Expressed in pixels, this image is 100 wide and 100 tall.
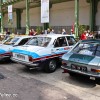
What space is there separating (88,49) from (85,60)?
0.78 meters

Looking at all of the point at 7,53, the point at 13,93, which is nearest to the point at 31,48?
the point at 7,53

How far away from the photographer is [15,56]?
9695 millimetres

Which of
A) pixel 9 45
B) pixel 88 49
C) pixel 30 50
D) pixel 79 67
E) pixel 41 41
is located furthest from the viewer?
pixel 9 45

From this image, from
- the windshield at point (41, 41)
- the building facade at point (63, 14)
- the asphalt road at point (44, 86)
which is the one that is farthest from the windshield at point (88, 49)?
the building facade at point (63, 14)

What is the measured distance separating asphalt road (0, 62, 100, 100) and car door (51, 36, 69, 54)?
2.91 ft

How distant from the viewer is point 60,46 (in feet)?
32.6

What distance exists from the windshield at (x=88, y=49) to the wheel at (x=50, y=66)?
1.52 m

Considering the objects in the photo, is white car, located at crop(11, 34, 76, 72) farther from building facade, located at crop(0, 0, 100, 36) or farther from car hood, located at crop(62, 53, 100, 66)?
building facade, located at crop(0, 0, 100, 36)

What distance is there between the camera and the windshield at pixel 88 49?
24.6ft

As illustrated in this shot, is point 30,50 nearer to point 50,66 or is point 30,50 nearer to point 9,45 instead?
point 50,66

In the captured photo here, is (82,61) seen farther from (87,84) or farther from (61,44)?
(61,44)

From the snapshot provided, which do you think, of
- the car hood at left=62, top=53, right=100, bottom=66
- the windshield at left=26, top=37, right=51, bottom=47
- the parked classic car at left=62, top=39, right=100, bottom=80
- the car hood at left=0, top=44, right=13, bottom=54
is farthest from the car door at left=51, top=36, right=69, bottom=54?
the car hood at left=0, top=44, right=13, bottom=54

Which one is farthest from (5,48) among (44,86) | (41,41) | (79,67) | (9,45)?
(79,67)

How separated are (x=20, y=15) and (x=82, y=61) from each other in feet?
99.0
